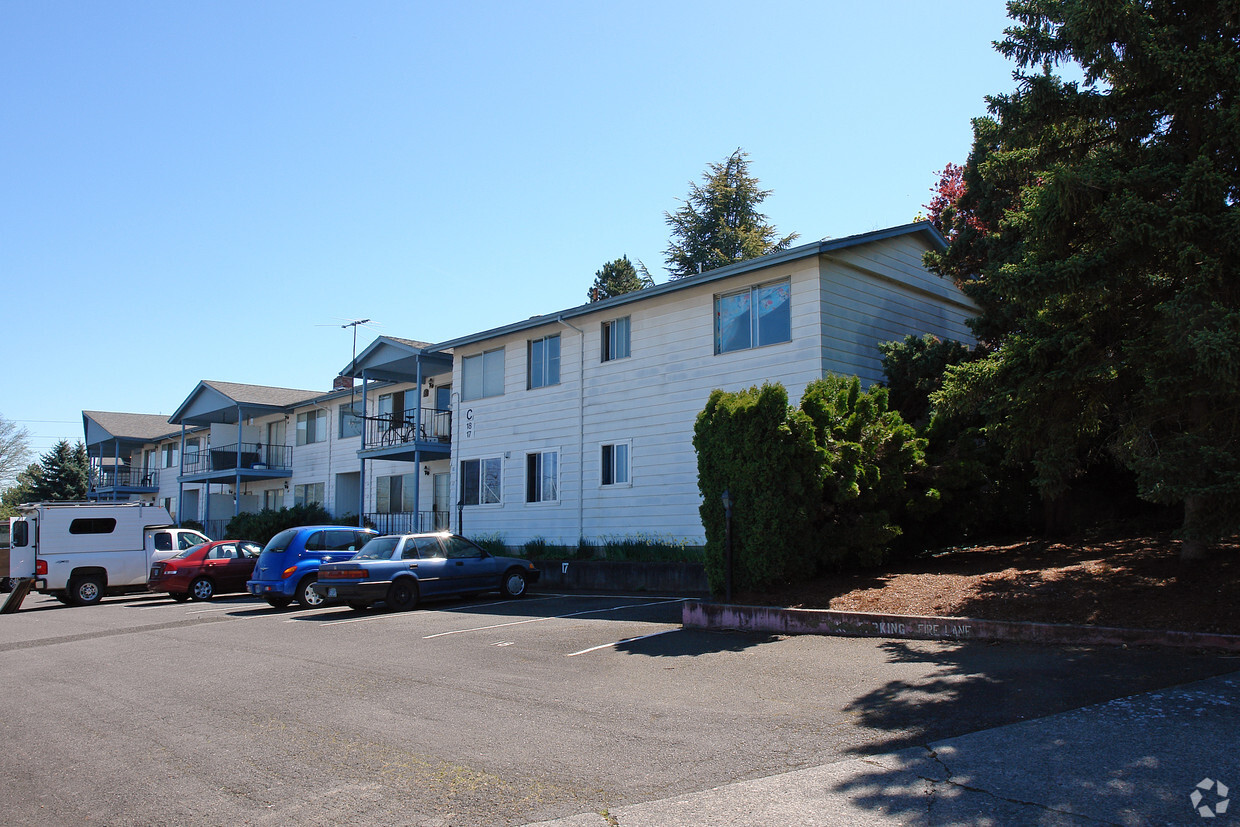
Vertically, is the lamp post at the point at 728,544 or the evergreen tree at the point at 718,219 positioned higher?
the evergreen tree at the point at 718,219

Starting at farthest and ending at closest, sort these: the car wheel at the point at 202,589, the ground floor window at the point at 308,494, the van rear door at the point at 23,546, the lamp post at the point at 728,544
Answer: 1. the ground floor window at the point at 308,494
2. the car wheel at the point at 202,589
3. the van rear door at the point at 23,546
4. the lamp post at the point at 728,544

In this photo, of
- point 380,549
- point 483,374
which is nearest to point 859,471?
point 380,549

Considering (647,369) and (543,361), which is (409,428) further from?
(647,369)

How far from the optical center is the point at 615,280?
5000 cm

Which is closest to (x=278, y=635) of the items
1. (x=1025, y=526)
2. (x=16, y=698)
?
(x=16, y=698)

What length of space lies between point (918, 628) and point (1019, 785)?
503 cm

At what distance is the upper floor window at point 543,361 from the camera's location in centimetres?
2247

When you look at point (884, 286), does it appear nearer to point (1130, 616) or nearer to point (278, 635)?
point (1130, 616)

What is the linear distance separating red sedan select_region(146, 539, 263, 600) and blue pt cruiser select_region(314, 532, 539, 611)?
639 cm

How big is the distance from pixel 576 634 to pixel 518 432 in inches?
460

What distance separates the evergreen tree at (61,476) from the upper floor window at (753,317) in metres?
57.7

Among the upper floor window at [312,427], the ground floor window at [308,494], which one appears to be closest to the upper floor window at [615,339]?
the upper floor window at [312,427]

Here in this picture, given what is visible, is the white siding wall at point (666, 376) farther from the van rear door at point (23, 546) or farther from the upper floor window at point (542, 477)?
the van rear door at point (23, 546)
